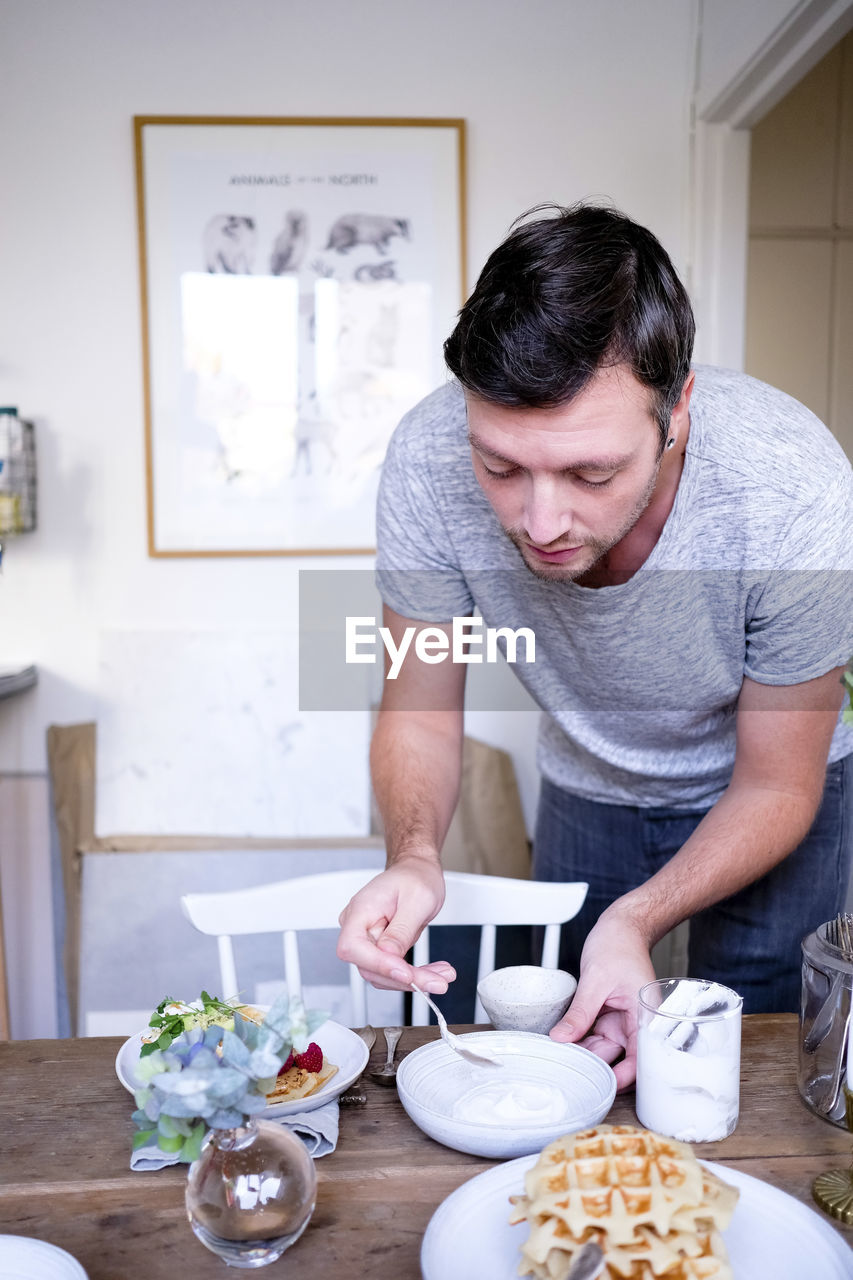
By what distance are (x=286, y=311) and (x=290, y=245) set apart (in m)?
0.15

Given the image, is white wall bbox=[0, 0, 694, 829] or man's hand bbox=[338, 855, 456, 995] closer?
man's hand bbox=[338, 855, 456, 995]

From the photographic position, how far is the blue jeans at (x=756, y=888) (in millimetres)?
1555

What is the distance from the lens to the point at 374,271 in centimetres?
258

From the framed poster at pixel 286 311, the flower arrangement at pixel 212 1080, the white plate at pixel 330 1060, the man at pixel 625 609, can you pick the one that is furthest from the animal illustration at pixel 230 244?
the flower arrangement at pixel 212 1080

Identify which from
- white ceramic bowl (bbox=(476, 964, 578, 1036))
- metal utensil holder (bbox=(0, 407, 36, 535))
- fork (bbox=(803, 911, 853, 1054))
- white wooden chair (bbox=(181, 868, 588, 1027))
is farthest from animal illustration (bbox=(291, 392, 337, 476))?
fork (bbox=(803, 911, 853, 1054))

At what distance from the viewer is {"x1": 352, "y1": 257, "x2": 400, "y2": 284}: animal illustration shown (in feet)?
8.45

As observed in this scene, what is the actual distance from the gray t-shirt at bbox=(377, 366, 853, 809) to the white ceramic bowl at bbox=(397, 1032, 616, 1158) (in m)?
0.50

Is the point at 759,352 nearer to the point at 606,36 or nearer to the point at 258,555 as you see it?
the point at 606,36

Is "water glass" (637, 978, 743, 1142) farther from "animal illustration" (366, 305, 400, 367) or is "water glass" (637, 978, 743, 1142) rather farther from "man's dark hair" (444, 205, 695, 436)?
"animal illustration" (366, 305, 400, 367)

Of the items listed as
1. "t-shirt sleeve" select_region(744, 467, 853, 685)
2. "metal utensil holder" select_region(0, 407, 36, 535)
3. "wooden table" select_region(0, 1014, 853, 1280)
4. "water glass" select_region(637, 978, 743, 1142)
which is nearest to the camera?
"wooden table" select_region(0, 1014, 853, 1280)

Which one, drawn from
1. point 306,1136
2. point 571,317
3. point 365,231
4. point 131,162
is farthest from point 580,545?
point 131,162

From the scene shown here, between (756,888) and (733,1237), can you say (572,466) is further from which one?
(756,888)

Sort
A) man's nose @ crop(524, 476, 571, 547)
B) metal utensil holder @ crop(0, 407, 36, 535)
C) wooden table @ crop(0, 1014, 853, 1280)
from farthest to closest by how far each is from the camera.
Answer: metal utensil holder @ crop(0, 407, 36, 535) < man's nose @ crop(524, 476, 571, 547) < wooden table @ crop(0, 1014, 853, 1280)

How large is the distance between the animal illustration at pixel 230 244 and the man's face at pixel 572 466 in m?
1.64
